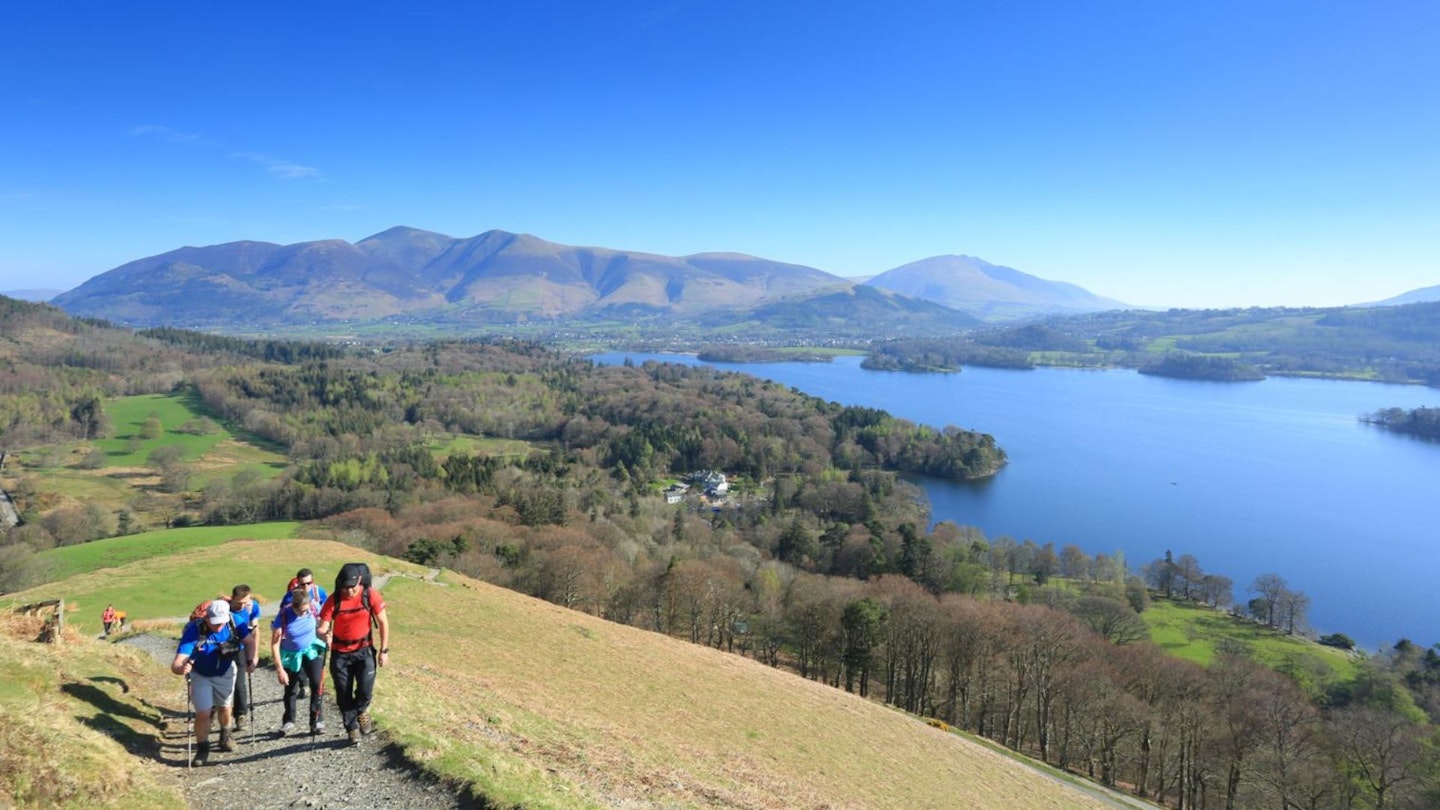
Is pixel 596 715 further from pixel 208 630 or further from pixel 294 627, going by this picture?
pixel 208 630

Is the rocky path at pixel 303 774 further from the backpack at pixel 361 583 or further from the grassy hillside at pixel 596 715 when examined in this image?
the backpack at pixel 361 583

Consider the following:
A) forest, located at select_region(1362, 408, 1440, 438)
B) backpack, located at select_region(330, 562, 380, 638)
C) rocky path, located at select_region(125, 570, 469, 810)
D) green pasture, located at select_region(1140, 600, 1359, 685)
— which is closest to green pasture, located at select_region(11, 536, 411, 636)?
rocky path, located at select_region(125, 570, 469, 810)

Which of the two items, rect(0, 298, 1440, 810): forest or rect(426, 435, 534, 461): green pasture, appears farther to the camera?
rect(426, 435, 534, 461): green pasture

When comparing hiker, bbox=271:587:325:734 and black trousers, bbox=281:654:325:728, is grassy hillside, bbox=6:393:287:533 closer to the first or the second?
black trousers, bbox=281:654:325:728

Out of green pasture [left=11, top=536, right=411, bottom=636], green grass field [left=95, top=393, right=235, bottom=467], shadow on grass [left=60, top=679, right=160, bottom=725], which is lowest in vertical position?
green grass field [left=95, top=393, right=235, bottom=467]

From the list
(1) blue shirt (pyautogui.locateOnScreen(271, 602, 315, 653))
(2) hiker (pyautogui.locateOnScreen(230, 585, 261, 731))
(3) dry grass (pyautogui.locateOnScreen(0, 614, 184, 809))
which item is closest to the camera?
(3) dry grass (pyautogui.locateOnScreen(0, 614, 184, 809))

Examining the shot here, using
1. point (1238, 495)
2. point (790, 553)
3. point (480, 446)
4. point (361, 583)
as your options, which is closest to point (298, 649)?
point (361, 583)

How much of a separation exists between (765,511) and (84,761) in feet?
238

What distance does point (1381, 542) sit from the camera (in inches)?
3041

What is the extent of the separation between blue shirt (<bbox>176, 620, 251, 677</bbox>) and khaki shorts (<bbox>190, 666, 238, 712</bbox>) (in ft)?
0.23

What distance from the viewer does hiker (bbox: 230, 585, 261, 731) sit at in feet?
27.7

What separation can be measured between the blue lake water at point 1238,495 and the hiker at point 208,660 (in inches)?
3173

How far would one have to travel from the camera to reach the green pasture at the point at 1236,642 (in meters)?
43.2

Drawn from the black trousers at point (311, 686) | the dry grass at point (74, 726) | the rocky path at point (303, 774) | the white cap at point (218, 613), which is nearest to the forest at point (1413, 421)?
the rocky path at point (303, 774)
